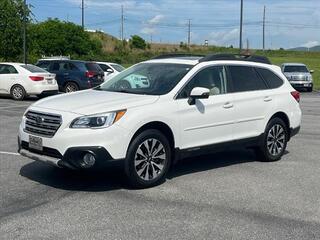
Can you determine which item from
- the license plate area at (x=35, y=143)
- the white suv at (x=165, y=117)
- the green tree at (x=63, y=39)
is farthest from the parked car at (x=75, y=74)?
the green tree at (x=63, y=39)

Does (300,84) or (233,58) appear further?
(300,84)

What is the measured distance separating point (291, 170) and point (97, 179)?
296cm

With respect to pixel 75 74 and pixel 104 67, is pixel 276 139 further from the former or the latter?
pixel 104 67

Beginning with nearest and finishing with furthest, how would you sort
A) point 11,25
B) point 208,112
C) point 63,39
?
point 208,112, point 11,25, point 63,39

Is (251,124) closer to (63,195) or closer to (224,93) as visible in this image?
(224,93)

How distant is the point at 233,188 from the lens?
6.66 m

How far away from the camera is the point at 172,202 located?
5.96m

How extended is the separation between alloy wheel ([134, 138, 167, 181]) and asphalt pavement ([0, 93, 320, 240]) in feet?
0.71

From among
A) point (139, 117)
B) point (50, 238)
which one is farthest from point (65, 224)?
point (139, 117)

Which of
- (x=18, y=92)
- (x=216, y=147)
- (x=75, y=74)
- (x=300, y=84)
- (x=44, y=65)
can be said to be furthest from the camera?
(x=300, y=84)

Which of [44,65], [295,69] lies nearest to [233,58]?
[44,65]

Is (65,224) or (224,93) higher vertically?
(224,93)

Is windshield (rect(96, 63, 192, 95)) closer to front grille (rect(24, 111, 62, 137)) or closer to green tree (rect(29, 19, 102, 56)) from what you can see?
front grille (rect(24, 111, 62, 137))

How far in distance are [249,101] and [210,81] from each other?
0.84 m
